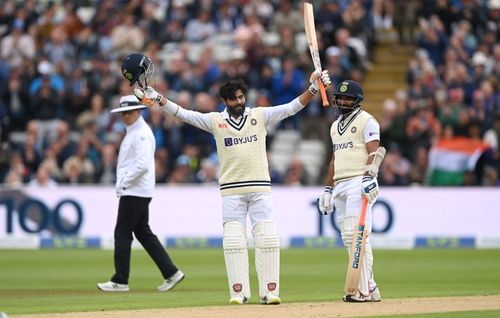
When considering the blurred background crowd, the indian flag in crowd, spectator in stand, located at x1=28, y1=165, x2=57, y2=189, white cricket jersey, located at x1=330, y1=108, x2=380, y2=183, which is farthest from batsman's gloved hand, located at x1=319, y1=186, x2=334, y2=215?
spectator in stand, located at x1=28, y1=165, x2=57, y2=189

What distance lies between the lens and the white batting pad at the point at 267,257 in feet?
36.8

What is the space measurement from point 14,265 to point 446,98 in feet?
32.3

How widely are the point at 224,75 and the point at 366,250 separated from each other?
14.1 metres

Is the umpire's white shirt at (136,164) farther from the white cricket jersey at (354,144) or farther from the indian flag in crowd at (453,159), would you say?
the indian flag in crowd at (453,159)

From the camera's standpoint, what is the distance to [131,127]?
44.6 feet

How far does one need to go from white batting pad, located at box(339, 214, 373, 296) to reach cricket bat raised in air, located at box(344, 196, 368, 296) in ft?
0.27

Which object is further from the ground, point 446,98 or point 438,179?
point 446,98

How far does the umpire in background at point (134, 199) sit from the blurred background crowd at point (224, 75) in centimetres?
827

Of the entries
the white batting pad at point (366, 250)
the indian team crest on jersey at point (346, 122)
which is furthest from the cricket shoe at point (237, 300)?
the indian team crest on jersey at point (346, 122)

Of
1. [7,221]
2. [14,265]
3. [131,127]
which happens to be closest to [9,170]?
[7,221]

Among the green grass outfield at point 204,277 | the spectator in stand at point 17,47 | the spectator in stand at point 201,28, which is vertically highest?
the spectator in stand at point 201,28

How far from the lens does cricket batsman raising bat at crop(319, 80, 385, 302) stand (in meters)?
11.2

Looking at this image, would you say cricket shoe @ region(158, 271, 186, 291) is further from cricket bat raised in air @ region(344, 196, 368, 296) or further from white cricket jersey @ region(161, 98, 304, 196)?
cricket bat raised in air @ region(344, 196, 368, 296)

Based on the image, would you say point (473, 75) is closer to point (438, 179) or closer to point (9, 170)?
A: point (438, 179)
